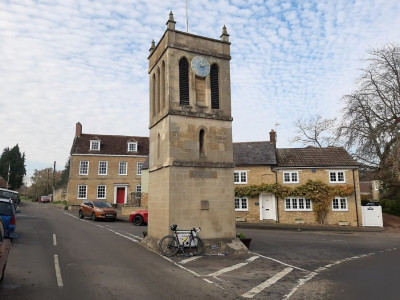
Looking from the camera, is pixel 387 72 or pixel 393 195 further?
pixel 393 195

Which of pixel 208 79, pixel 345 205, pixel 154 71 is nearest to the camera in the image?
pixel 208 79

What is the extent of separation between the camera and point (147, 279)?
8.45 meters

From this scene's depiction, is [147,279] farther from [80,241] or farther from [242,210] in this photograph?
[242,210]

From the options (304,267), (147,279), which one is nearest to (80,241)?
(147,279)

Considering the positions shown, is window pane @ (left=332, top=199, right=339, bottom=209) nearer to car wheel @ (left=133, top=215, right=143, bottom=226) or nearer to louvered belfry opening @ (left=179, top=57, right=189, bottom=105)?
car wheel @ (left=133, top=215, right=143, bottom=226)

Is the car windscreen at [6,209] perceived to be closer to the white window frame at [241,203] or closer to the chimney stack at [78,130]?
the white window frame at [241,203]

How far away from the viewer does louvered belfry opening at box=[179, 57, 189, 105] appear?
44.7 feet

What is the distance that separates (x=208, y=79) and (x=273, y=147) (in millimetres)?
18809

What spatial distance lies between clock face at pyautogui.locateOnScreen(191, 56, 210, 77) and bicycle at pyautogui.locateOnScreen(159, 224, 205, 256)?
22.1ft

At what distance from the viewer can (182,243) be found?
39.4 ft

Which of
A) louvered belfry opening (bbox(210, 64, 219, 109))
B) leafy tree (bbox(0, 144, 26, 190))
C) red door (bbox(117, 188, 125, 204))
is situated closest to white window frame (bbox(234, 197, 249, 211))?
louvered belfry opening (bbox(210, 64, 219, 109))

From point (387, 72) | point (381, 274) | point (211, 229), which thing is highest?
point (387, 72)

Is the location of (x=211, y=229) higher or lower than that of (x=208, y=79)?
lower

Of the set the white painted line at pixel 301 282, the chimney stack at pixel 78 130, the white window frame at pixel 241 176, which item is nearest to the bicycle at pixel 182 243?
the white painted line at pixel 301 282
